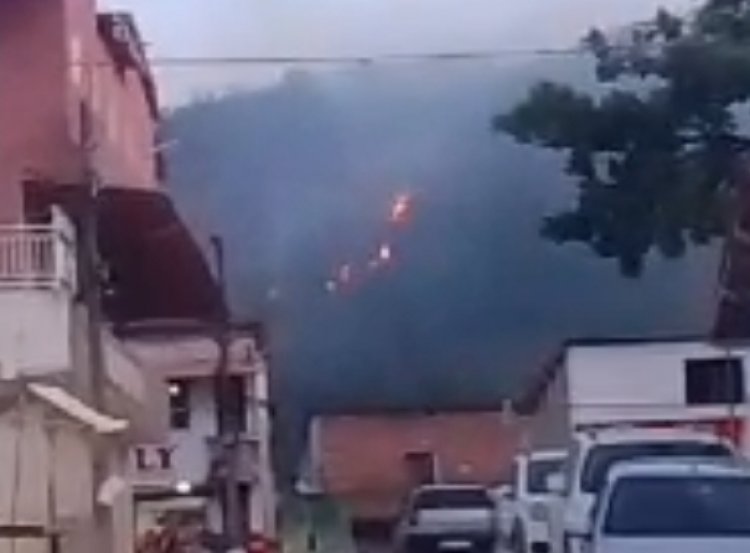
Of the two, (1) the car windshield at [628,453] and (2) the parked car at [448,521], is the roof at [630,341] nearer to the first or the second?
(2) the parked car at [448,521]

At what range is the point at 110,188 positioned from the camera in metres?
41.4

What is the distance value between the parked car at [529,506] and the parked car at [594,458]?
1.41ft

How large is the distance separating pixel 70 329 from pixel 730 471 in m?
8.09

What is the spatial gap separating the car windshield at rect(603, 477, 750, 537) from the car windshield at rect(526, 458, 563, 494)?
26.0 feet

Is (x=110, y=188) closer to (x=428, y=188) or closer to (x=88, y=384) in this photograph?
(x=88, y=384)

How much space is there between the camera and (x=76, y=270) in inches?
1309

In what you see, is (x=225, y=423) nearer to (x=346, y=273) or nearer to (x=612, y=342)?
(x=612, y=342)

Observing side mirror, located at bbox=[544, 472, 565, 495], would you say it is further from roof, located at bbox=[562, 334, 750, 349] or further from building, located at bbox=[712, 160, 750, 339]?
roof, located at bbox=[562, 334, 750, 349]

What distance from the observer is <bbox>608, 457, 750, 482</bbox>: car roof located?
24.9 m

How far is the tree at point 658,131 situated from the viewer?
46438 mm

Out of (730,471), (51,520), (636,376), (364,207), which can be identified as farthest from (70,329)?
(364,207)

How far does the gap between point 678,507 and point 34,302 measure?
8339 millimetres

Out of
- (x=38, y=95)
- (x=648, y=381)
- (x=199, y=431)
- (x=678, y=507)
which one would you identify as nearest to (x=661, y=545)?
(x=678, y=507)

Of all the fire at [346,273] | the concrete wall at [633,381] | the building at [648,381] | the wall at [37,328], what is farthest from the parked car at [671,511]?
the fire at [346,273]
